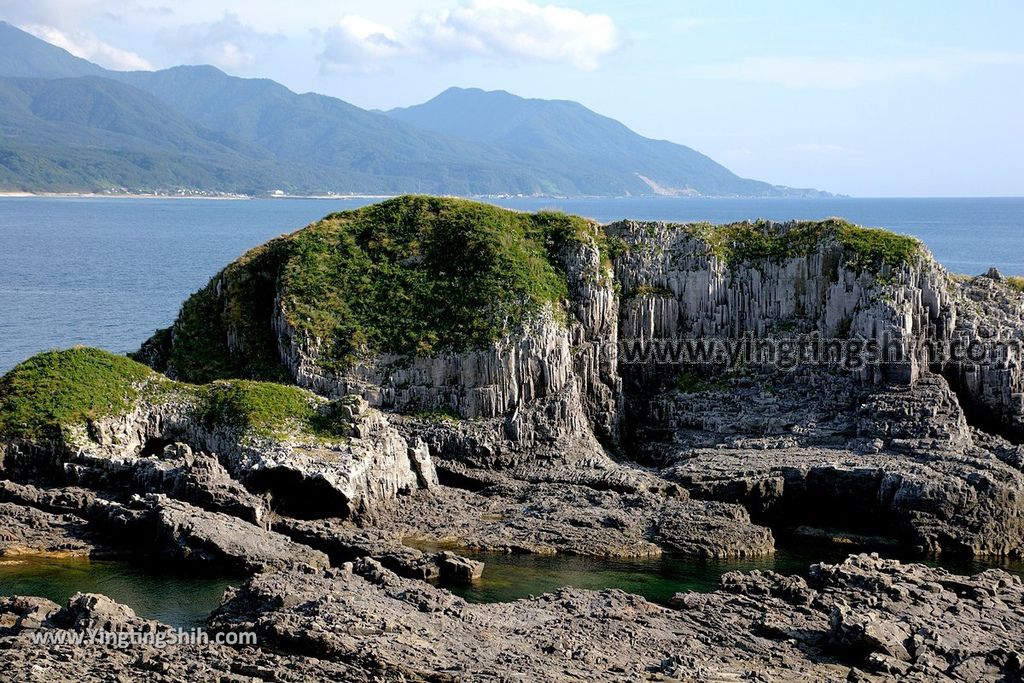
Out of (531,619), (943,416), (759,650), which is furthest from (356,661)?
(943,416)

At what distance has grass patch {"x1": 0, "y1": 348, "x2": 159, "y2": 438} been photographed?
51281mm

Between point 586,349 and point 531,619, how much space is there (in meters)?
26.0

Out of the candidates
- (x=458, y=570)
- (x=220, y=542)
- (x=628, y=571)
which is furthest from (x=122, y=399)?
(x=628, y=571)

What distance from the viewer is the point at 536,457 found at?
57312 millimetres

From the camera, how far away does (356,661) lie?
33.1 m

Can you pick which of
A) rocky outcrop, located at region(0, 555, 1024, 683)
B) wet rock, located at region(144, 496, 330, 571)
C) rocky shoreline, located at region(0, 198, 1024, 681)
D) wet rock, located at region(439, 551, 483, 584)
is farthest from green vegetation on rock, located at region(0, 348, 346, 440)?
rocky outcrop, located at region(0, 555, 1024, 683)

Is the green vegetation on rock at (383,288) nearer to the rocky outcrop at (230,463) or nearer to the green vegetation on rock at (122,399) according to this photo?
the green vegetation on rock at (122,399)

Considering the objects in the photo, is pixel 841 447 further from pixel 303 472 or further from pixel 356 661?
pixel 356 661

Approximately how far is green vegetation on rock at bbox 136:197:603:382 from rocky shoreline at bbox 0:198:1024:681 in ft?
0.55

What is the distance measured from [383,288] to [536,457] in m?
13.4

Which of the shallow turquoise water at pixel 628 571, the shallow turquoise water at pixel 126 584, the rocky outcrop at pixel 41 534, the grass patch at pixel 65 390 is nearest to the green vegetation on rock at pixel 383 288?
the grass patch at pixel 65 390

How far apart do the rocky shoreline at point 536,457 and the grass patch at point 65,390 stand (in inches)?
5.7

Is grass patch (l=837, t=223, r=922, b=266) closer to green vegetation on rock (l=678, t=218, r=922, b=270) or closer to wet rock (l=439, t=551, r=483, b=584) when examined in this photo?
green vegetation on rock (l=678, t=218, r=922, b=270)

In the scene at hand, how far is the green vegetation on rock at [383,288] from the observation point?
6100cm
